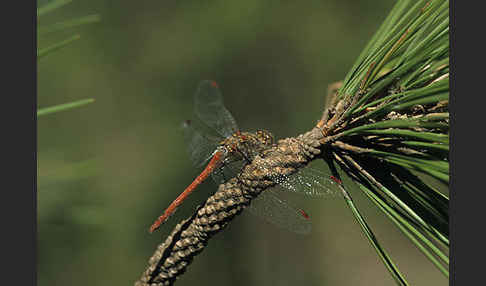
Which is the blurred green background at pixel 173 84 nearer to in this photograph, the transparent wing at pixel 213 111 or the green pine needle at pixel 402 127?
the transparent wing at pixel 213 111

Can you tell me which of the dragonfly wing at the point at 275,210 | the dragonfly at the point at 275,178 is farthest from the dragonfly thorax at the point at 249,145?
the dragonfly wing at the point at 275,210

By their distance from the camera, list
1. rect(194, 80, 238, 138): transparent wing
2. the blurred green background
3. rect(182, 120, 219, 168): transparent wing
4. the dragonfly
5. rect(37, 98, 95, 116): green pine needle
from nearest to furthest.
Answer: rect(37, 98, 95, 116): green pine needle → the dragonfly → rect(182, 120, 219, 168): transparent wing → rect(194, 80, 238, 138): transparent wing → the blurred green background

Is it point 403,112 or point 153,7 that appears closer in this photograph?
point 403,112

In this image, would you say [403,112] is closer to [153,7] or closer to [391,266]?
[391,266]

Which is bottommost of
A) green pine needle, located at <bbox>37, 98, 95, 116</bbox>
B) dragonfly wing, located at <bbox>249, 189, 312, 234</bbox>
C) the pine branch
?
dragonfly wing, located at <bbox>249, 189, 312, 234</bbox>

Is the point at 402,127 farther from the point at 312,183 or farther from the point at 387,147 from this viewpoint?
the point at 312,183

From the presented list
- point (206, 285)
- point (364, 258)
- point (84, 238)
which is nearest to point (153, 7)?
point (84, 238)

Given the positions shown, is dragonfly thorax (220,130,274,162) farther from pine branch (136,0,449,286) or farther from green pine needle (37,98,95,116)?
green pine needle (37,98,95,116)

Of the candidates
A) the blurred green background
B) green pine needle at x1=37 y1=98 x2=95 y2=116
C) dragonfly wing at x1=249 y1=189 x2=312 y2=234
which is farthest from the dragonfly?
the blurred green background
